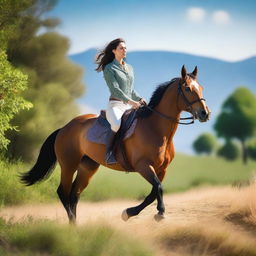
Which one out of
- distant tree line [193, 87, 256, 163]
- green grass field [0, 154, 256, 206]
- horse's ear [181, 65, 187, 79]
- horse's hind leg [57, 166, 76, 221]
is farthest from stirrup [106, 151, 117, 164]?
distant tree line [193, 87, 256, 163]

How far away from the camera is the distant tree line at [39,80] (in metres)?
17.9

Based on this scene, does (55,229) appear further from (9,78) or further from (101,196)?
(101,196)

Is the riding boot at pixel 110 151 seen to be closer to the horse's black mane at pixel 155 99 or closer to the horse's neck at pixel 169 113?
the horse's black mane at pixel 155 99

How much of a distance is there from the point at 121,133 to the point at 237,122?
34.4 meters

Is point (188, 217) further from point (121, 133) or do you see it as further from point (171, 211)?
point (121, 133)

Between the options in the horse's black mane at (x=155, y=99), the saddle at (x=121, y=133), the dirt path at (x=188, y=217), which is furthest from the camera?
the dirt path at (x=188, y=217)

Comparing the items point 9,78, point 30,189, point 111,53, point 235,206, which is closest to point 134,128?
point 111,53

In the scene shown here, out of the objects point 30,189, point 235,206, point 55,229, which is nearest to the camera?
point 55,229

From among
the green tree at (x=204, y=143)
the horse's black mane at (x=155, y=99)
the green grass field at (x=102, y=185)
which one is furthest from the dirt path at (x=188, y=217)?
the green tree at (x=204, y=143)

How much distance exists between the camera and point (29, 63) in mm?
Result: 19047

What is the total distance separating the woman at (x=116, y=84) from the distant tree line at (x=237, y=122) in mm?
32578

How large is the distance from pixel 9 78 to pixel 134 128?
547cm

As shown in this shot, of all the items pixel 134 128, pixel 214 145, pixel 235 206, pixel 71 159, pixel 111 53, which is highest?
pixel 111 53

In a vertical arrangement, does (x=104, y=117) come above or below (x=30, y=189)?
above
